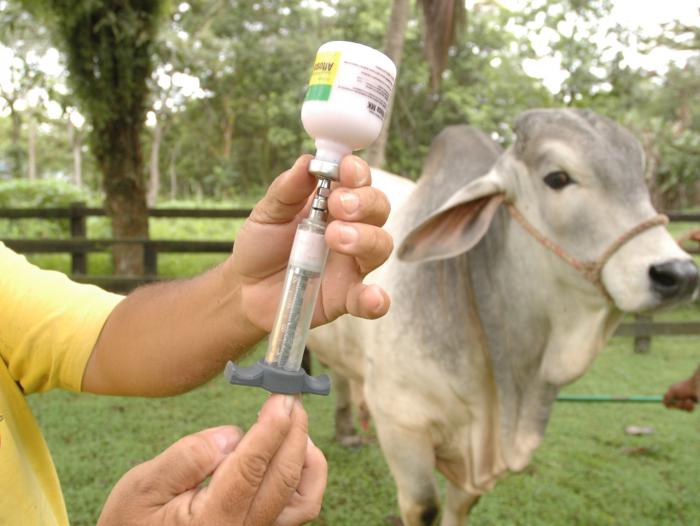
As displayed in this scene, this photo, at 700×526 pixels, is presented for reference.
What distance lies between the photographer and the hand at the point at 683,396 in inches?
95.9

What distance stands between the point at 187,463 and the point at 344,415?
9.60 ft

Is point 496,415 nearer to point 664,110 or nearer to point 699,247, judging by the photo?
point 699,247

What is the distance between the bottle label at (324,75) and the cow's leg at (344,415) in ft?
9.50

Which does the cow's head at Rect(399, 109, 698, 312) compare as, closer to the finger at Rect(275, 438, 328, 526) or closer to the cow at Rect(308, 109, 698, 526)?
the cow at Rect(308, 109, 698, 526)

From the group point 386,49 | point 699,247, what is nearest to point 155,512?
point 386,49

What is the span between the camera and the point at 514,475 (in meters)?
3.19

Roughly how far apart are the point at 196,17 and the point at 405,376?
1096cm

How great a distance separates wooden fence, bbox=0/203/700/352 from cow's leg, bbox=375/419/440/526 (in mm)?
3351

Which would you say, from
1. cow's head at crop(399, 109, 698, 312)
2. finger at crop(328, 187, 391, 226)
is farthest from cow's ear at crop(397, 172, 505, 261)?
finger at crop(328, 187, 391, 226)

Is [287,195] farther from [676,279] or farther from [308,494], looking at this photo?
[676,279]

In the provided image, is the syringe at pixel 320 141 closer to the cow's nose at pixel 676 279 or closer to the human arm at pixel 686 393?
the cow's nose at pixel 676 279

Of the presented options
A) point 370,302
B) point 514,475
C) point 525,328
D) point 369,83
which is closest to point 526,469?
point 514,475

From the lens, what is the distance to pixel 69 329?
1.14 metres

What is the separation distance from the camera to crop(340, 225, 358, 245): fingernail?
2.60 ft
